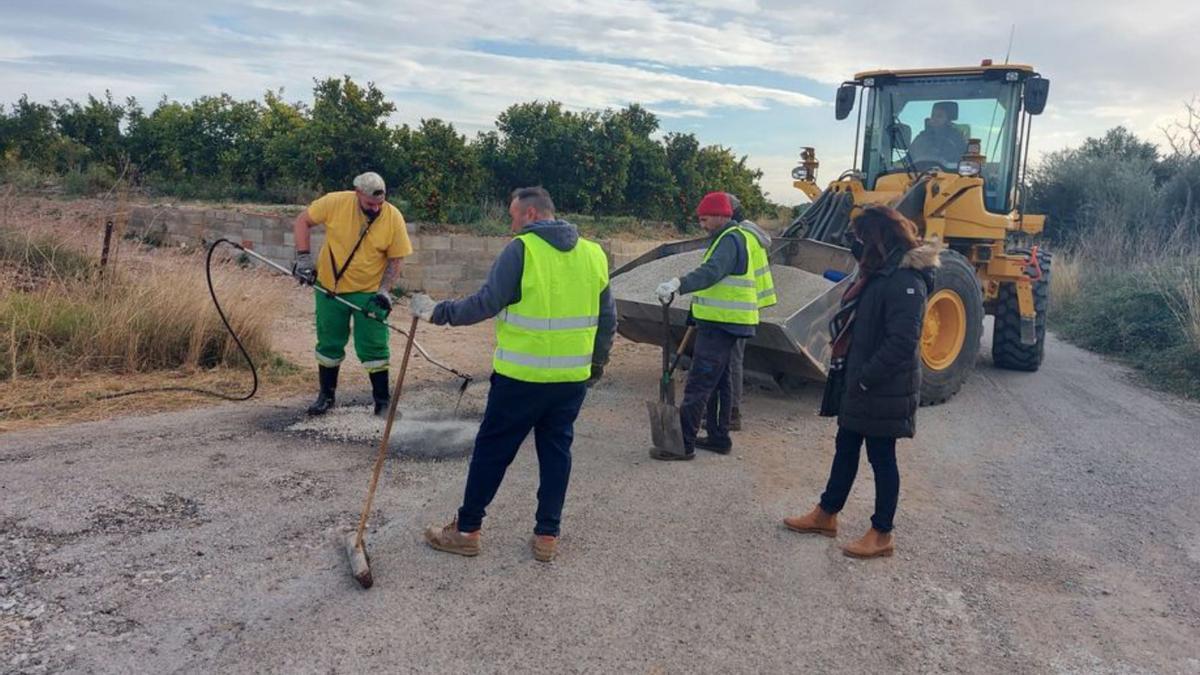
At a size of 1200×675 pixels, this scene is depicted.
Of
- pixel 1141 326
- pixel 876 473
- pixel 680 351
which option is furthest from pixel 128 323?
pixel 1141 326

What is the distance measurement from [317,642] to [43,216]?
7830 millimetres

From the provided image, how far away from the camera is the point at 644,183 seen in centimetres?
1543

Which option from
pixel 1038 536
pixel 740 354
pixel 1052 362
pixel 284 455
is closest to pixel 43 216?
pixel 284 455

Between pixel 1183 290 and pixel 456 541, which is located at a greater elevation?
pixel 1183 290

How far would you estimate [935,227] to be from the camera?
8.00m

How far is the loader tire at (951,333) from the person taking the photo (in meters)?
7.46

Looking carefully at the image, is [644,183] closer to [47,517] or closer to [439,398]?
[439,398]

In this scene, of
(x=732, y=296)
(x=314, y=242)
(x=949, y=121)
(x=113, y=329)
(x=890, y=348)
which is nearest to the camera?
(x=890, y=348)

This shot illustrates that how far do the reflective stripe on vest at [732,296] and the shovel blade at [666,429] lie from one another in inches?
25.0

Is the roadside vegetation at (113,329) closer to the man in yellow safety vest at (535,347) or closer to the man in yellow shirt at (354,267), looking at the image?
the man in yellow shirt at (354,267)

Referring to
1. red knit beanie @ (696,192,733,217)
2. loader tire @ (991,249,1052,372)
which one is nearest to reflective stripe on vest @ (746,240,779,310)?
red knit beanie @ (696,192,733,217)

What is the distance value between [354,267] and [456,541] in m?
2.74

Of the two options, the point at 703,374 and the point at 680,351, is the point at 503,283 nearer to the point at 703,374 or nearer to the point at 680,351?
the point at 703,374

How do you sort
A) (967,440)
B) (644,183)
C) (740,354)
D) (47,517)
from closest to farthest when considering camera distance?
(47,517)
(740,354)
(967,440)
(644,183)
